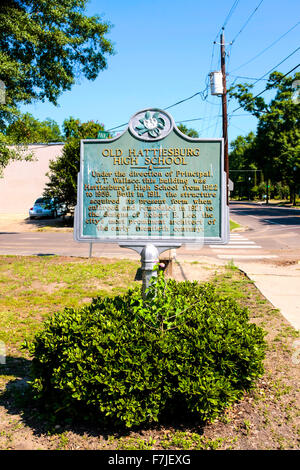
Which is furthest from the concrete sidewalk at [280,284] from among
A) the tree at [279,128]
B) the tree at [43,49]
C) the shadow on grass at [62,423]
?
the tree at [279,128]

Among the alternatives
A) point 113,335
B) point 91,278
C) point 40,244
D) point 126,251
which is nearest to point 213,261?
point 126,251

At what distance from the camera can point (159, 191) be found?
4.55 meters

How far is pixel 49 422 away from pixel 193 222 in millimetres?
2471

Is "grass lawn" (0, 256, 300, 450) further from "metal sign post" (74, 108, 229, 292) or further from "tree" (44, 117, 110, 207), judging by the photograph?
"tree" (44, 117, 110, 207)

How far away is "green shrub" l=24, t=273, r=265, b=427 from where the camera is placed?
3348 mm

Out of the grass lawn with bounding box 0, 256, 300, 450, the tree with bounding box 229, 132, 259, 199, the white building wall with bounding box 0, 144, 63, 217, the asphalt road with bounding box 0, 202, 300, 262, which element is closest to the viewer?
the grass lawn with bounding box 0, 256, 300, 450

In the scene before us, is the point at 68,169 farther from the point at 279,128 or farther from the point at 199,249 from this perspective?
the point at 279,128

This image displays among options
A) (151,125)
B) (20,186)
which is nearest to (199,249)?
(151,125)

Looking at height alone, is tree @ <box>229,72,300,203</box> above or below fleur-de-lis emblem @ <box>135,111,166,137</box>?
above

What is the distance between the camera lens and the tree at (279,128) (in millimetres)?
46969

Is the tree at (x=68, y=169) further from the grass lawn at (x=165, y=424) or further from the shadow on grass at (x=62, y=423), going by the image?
the shadow on grass at (x=62, y=423)

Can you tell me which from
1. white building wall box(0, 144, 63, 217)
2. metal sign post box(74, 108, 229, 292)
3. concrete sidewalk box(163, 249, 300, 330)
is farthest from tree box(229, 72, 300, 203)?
metal sign post box(74, 108, 229, 292)

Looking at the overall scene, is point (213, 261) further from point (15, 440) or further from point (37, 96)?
point (37, 96)

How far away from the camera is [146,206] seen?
455 cm
